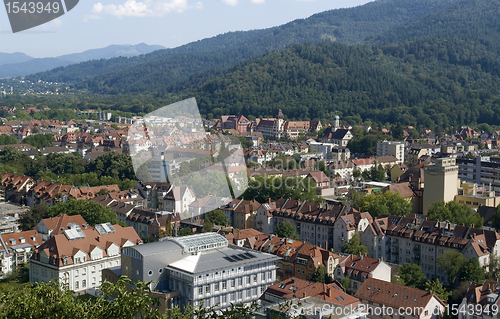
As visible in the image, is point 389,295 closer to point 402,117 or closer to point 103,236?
point 103,236

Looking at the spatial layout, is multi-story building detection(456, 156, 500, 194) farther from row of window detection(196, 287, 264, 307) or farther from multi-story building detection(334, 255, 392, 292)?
row of window detection(196, 287, 264, 307)

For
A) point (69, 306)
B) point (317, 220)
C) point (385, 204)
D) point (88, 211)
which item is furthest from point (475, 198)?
point (69, 306)

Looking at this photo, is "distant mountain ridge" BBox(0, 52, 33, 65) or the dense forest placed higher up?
"distant mountain ridge" BBox(0, 52, 33, 65)

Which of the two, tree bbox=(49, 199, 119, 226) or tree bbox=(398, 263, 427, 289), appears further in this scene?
tree bbox=(49, 199, 119, 226)

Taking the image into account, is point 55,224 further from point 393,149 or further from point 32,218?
point 393,149

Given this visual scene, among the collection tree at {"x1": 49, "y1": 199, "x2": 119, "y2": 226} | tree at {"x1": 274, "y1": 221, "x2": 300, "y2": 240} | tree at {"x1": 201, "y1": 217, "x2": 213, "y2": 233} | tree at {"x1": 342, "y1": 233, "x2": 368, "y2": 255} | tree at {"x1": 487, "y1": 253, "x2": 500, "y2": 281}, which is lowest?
tree at {"x1": 487, "y1": 253, "x2": 500, "y2": 281}

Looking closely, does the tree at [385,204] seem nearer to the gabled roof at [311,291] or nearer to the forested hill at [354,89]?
the gabled roof at [311,291]

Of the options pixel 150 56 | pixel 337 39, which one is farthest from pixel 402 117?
pixel 150 56

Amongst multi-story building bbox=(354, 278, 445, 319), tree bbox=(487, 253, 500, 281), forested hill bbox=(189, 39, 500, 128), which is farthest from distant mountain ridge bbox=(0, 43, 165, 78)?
multi-story building bbox=(354, 278, 445, 319)
